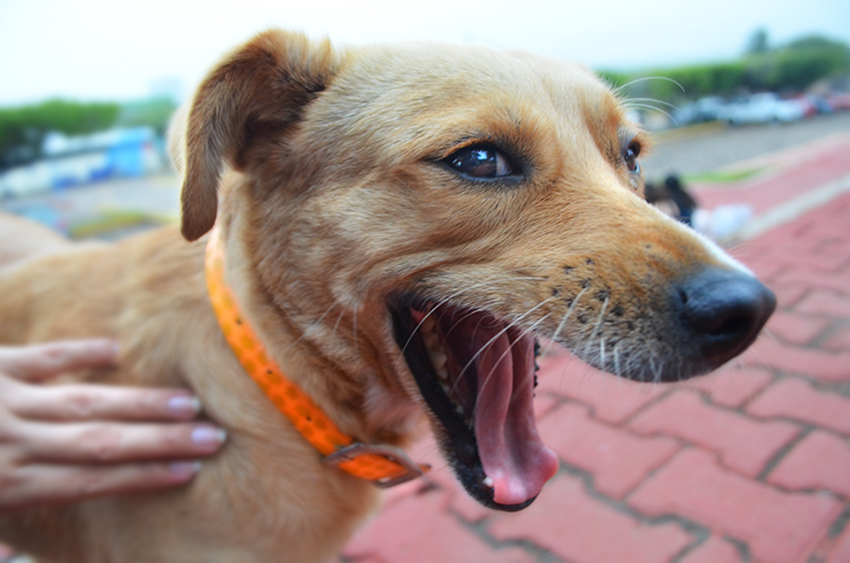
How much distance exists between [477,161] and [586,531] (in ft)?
5.70

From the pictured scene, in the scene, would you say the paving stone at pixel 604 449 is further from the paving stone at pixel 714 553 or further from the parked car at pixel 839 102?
the parked car at pixel 839 102

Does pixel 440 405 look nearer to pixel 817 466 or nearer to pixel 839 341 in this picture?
pixel 817 466

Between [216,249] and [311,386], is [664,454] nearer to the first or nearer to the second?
[311,386]

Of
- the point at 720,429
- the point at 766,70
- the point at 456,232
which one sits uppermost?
the point at 456,232

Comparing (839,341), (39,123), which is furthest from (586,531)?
(39,123)

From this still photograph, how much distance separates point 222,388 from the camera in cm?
176

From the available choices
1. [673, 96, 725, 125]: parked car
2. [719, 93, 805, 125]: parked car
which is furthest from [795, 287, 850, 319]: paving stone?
[719, 93, 805, 125]: parked car

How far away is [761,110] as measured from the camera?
20.2 metres

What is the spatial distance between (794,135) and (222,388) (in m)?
19.1

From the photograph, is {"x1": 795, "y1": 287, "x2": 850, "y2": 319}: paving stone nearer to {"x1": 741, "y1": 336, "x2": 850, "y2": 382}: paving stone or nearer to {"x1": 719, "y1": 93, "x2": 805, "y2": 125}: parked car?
{"x1": 741, "y1": 336, "x2": 850, "y2": 382}: paving stone

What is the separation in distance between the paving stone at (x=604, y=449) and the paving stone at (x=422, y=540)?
63 centimetres

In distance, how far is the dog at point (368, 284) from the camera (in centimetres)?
148

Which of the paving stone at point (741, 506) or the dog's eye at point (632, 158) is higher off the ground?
the dog's eye at point (632, 158)

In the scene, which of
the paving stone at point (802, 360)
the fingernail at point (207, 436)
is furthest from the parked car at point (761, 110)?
the fingernail at point (207, 436)
